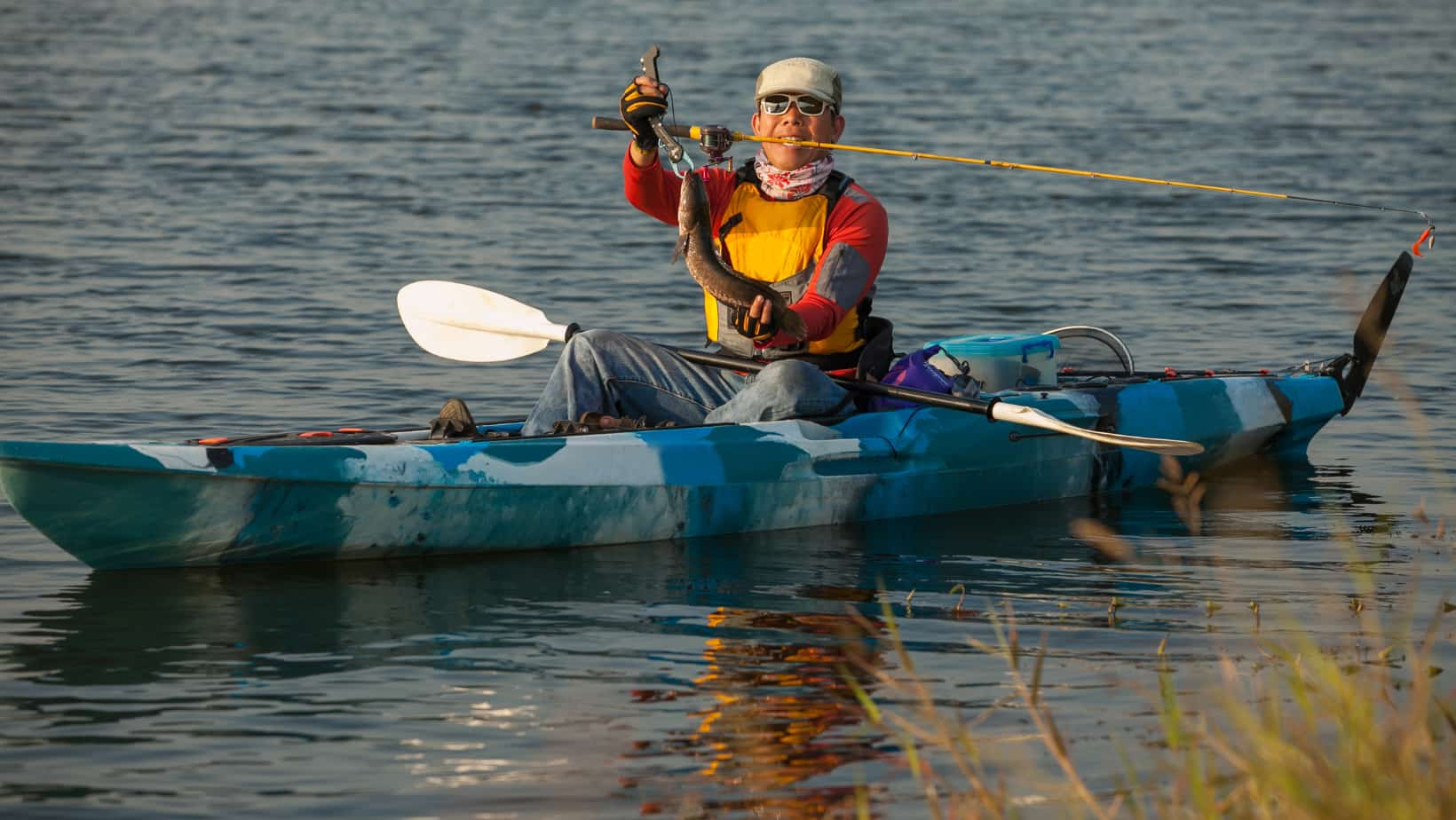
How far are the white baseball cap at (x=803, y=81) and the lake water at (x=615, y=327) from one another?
150 cm

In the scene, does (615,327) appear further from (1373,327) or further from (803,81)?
(803,81)

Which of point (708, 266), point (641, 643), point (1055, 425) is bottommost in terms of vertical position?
point (641, 643)

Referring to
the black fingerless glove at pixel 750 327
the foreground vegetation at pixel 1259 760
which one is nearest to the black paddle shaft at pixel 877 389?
the black fingerless glove at pixel 750 327

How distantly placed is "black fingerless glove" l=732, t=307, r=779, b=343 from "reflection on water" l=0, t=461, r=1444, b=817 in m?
0.74

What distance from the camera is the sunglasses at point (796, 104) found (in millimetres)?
6941

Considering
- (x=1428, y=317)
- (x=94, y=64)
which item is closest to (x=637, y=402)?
(x=1428, y=317)

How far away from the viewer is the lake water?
483 cm

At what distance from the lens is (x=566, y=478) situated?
6648 millimetres

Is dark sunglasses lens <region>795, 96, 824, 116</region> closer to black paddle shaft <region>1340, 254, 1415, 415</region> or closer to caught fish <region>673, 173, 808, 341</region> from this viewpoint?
caught fish <region>673, 173, 808, 341</region>

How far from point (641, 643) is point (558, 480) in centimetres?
105

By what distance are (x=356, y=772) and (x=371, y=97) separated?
1720 centimetres

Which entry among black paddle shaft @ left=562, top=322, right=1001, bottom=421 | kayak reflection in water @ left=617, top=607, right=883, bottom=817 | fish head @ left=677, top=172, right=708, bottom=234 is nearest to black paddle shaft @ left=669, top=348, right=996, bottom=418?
black paddle shaft @ left=562, top=322, right=1001, bottom=421

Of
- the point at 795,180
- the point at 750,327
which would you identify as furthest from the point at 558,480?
the point at 795,180

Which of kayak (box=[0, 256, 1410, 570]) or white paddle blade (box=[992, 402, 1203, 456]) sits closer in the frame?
kayak (box=[0, 256, 1410, 570])
